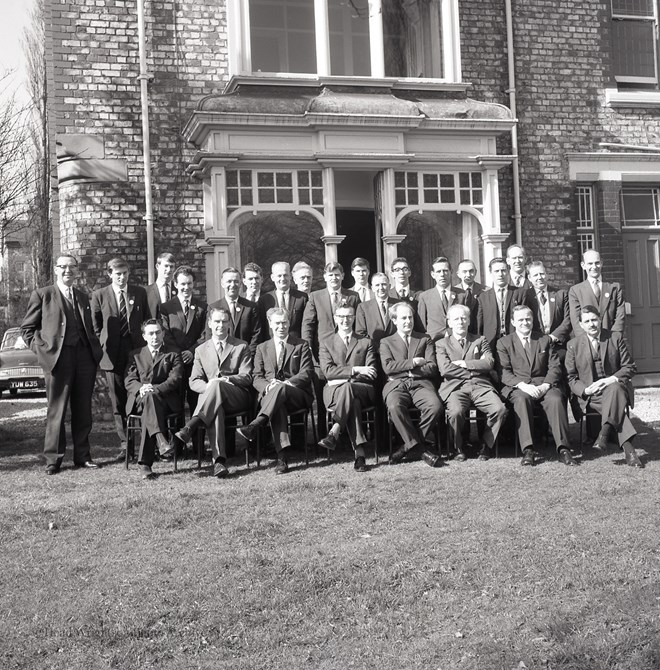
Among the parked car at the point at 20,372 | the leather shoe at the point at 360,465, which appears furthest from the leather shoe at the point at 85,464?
the parked car at the point at 20,372

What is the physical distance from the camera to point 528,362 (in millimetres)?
8344

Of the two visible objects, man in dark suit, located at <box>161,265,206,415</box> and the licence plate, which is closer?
man in dark suit, located at <box>161,265,206,415</box>

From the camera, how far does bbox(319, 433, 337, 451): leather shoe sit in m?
7.87

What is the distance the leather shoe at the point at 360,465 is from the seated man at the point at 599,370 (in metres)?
2.03

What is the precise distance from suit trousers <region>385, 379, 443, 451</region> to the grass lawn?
57cm

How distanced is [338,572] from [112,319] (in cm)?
443

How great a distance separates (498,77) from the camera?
40.4ft

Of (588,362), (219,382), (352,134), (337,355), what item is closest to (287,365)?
(337,355)

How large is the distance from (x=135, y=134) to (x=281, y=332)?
14.0 ft

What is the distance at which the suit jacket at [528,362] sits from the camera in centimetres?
827

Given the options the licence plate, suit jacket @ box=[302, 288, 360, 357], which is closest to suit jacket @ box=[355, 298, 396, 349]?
suit jacket @ box=[302, 288, 360, 357]

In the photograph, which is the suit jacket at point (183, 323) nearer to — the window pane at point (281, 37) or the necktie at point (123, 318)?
the necktie at point (123, 318)

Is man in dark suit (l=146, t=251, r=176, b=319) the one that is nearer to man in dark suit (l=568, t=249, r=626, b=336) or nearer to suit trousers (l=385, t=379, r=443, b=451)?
suit trousers (l=385, t=379, r=443, b=451)

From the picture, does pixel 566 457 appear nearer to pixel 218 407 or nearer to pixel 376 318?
pixel 376 318
